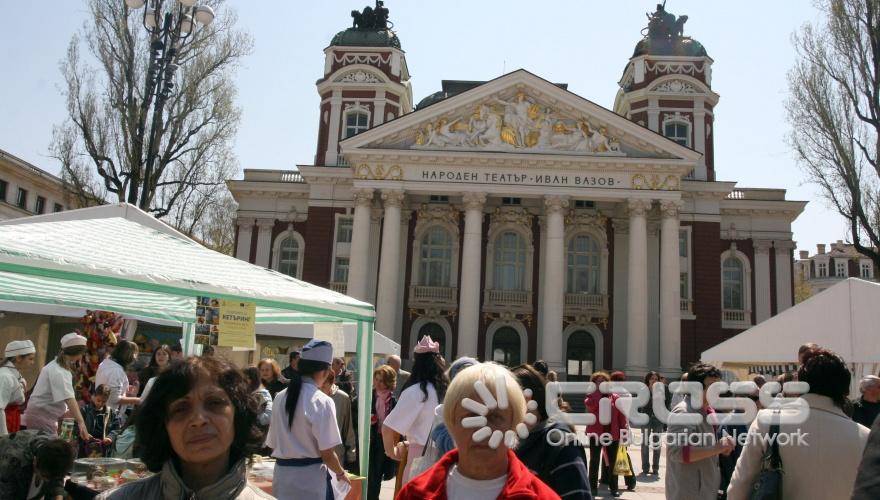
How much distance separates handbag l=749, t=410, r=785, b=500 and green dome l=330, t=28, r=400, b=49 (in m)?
35.3

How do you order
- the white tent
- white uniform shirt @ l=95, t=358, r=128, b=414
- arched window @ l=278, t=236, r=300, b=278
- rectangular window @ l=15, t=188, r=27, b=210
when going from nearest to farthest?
white uniform shirt @ l=95, t=358, r=128, b=414
the white tent
arched window @ l=278, t=236, r=300, b=278
rectangular window @ l=15, t=188, r=27, b=210

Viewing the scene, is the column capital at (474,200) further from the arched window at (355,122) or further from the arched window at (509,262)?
the arched window at (355,122)

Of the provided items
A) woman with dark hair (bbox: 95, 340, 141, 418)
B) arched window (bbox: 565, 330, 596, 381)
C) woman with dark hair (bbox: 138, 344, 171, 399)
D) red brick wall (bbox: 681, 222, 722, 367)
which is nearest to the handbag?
woman with dark hair (bbox: 138, 344, 171, 399)

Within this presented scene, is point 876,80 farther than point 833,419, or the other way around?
point 876,80

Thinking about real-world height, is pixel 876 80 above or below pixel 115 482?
above

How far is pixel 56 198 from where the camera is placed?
4725 cm

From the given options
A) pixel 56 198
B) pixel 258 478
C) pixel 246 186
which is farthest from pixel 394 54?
pixel 258 478

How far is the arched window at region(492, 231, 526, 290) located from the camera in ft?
104

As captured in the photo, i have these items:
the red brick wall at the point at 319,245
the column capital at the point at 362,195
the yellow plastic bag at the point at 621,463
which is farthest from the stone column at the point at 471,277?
the yellow plastic bag at the point at 621,463

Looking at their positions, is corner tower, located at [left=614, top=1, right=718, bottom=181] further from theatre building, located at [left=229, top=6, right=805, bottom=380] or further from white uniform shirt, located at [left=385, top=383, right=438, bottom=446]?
white uniform shirt, located at [left=385, top=383, right=438, bottom=446]

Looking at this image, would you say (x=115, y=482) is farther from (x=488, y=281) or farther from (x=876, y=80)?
(x=488, y=281)

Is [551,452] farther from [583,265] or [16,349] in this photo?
[583,265]

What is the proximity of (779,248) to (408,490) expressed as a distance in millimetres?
34696

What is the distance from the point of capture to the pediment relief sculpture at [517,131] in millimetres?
29641
